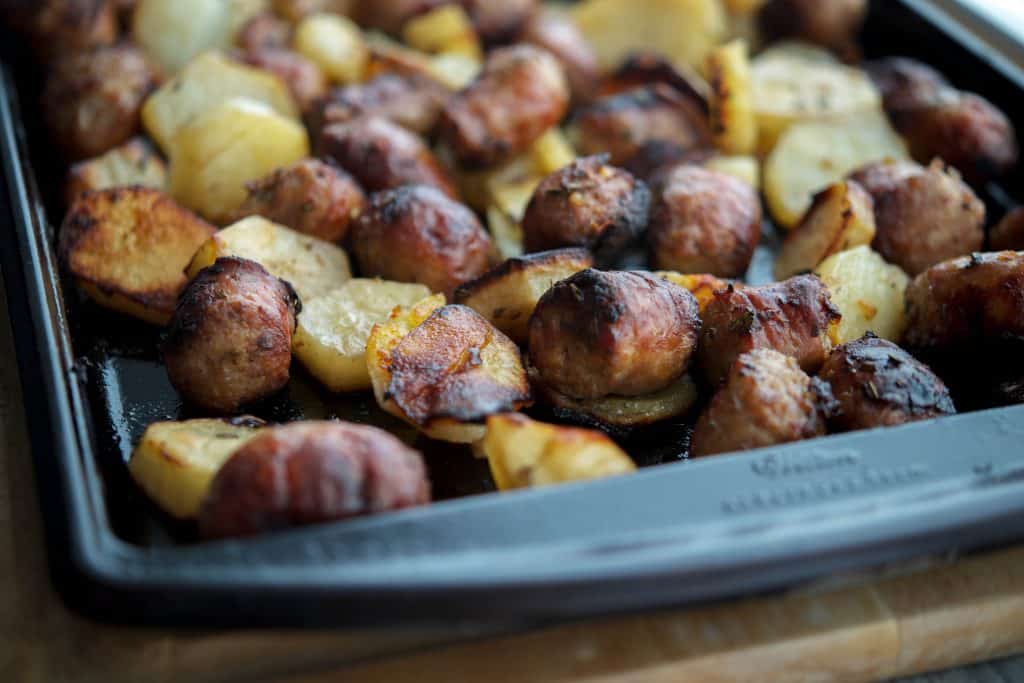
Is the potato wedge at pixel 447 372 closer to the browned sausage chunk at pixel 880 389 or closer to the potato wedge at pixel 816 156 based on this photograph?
the browned sausage chunk at pixel 880 389

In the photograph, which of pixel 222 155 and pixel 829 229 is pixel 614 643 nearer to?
pixel 829 229

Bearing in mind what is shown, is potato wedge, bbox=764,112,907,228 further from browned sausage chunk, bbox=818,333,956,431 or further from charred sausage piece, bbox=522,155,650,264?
browned sausage chunk, bbox=818,333,956,431

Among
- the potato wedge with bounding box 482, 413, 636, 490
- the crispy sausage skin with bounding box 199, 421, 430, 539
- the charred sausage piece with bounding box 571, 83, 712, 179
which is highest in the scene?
the crispy sausage skin with bounding box 199, 421, 430, 539

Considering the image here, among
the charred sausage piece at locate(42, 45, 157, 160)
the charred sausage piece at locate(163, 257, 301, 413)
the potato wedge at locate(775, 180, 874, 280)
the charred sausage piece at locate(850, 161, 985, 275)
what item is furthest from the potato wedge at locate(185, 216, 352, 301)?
the charred sausage piece at locate(850, 161, 985, 275)

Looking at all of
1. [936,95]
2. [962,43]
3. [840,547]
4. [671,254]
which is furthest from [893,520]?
[962,43]

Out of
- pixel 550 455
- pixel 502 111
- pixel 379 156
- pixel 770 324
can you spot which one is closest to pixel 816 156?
pixel 502 111

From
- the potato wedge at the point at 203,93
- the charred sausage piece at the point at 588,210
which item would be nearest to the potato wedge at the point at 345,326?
the charred sausage piece at the point at 588,210
